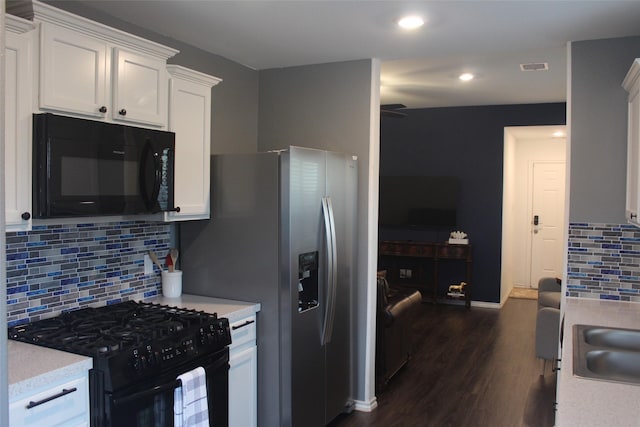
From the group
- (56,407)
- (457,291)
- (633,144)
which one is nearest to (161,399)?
(56,407)

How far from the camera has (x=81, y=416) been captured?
2045 millimetres

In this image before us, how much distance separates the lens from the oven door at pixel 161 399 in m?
2.10

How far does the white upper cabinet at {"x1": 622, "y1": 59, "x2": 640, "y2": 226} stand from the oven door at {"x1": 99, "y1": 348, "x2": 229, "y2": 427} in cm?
214

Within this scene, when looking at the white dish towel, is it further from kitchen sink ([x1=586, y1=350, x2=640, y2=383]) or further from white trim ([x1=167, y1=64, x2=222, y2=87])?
kitchen sink ([x1=586, y1=350, x2=640, y2=383])

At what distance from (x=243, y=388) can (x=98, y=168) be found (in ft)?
4.68

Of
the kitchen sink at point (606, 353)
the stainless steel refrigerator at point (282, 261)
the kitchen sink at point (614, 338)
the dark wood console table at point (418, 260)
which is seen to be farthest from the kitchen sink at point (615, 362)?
the dark wood console table at point (418, 260)

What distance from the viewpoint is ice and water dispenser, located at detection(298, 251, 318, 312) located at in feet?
10.1

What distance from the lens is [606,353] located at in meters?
2.19

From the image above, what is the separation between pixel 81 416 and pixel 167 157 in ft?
4.27

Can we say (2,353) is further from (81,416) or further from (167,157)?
(167,157)

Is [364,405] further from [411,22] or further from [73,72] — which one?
[73,72]

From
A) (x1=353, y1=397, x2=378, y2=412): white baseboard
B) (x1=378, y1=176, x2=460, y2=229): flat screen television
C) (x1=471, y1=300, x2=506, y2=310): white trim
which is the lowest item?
(x1=353, y1=397, x2=378, y2=412): white baseboard

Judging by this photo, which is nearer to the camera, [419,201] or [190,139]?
[190,139]

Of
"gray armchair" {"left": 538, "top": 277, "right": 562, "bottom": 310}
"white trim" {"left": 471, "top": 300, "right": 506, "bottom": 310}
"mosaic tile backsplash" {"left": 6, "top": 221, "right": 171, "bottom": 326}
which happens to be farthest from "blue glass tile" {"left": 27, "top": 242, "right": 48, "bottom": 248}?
"white trim" {"left": 471, "top": 300, "right": 506, "bottom": 310}
